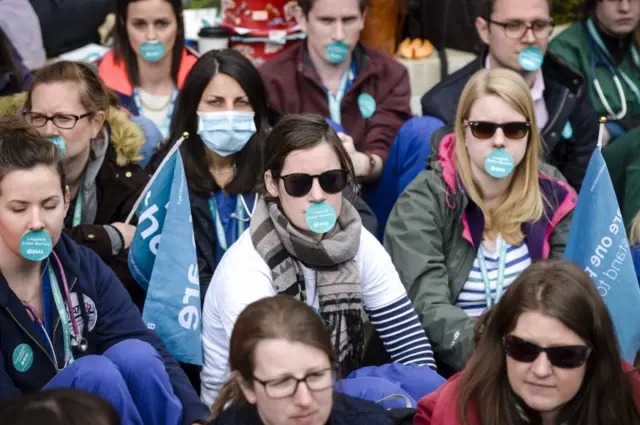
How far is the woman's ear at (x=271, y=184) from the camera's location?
14.5ft

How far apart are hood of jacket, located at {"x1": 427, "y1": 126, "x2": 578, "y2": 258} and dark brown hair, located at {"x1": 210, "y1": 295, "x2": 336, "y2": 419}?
1389mm

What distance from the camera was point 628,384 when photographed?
3.64 meters

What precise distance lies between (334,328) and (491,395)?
33.4 inches

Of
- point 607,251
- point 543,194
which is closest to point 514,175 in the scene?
point 543,194

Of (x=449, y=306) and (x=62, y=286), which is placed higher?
(x=62, y=286)

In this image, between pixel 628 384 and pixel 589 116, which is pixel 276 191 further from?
pixel 589 116

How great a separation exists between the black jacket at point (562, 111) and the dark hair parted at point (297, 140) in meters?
1.33

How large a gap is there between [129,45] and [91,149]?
1.16 meters

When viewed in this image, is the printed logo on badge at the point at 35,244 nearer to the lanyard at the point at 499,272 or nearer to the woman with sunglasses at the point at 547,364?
the woman with sunglasses at the point at 547,364

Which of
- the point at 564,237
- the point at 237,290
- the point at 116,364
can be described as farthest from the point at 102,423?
the point at 564,237

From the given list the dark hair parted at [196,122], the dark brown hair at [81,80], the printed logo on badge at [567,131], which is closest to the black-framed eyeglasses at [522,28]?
the printed logo on badge at [567,131]

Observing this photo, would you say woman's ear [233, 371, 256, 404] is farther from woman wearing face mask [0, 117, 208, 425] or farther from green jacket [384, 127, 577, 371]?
green jacket [384, 127, 577, 371]

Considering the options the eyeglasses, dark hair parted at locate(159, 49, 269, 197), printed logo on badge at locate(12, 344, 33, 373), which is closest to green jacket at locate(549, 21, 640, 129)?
dark hair parted at locate(159, 49, 269, 197)

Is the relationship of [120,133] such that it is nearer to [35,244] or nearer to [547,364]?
[35,244]
